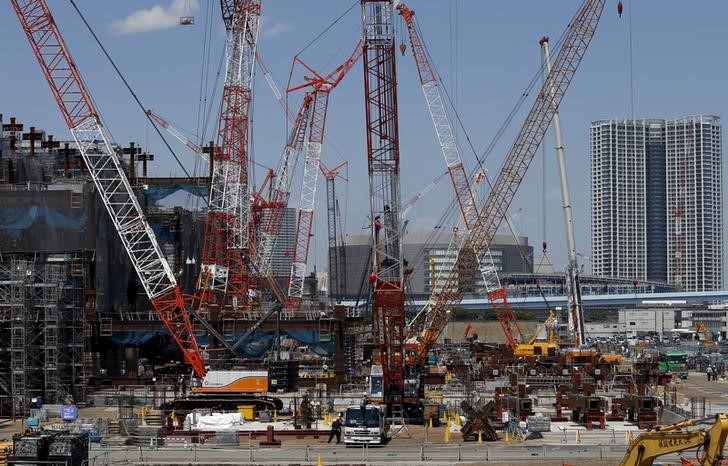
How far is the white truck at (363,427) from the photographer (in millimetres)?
50688

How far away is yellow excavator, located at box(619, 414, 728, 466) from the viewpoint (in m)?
32.9

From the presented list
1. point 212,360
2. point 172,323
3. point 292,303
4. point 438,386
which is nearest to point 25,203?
point 172,323

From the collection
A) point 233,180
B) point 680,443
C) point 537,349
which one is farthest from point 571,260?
point 680,443

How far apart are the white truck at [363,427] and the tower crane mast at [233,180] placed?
162 feet

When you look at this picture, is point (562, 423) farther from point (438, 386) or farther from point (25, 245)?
point (25, 245)

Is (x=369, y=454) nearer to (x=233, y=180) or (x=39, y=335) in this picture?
(x=39, y=335)

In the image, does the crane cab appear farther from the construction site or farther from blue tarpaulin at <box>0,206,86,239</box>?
blue tarpaulin at <box>0,206,86,239</box>

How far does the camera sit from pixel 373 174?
6988 centimetres

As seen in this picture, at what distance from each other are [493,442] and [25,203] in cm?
5487

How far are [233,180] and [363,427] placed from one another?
176 ft

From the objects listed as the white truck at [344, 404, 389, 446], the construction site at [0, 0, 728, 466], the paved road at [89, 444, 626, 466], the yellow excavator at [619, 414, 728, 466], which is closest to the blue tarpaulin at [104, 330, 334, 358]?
the construction site at [0, 0, 728, 466]

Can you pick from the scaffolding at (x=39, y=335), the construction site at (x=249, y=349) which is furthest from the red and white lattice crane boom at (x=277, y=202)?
the scaffolding at (x=39, y=335)

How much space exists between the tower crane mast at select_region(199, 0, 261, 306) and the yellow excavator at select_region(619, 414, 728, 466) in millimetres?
67450

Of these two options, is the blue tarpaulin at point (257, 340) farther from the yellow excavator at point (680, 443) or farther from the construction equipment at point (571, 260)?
the yellow excavator at point (680, 443)
